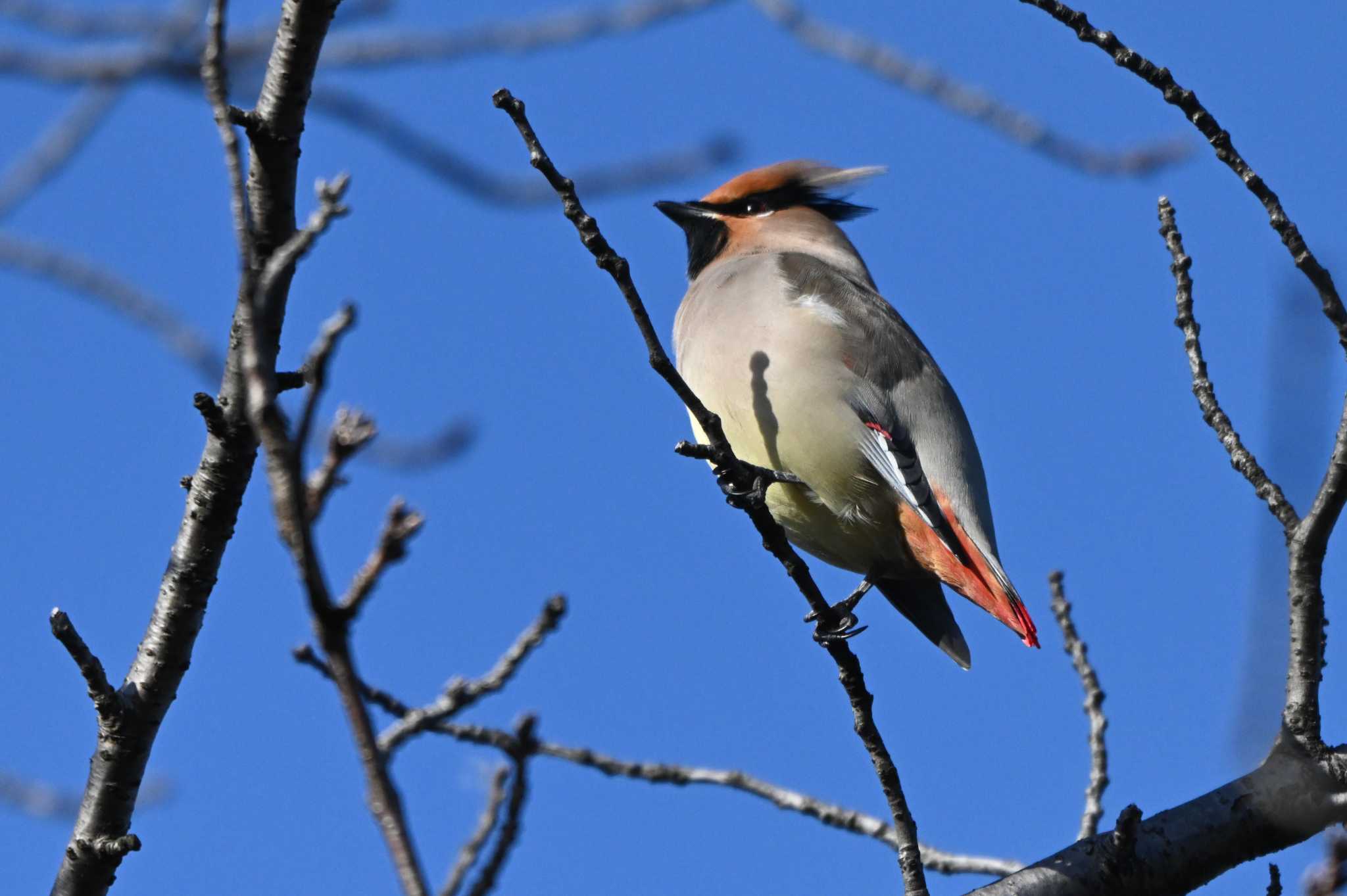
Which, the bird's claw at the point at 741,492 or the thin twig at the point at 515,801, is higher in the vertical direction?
the bird's claw at the point at 741,492

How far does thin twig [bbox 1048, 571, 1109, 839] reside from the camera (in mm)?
3188

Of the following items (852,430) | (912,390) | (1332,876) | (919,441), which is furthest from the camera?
(912,390)

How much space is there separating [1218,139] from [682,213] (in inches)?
112

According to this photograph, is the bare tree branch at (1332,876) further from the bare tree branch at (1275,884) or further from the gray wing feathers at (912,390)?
the gray wing feathers at (912,390)

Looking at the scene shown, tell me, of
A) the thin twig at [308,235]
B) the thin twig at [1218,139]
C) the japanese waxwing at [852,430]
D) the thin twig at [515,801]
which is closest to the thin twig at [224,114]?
the thin twig at [308,235]

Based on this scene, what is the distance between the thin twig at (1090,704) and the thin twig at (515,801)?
1593 mm

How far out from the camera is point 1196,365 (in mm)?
2801

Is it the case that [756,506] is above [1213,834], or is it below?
above

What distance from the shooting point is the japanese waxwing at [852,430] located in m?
3.79

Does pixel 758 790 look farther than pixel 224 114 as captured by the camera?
Yes

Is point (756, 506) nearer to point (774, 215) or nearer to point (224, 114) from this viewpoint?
point (224, 114)

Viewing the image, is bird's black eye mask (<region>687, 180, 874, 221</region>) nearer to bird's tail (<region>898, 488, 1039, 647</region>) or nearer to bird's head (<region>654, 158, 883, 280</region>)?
bird's head (<region>654, 158, 883, 280</region>)

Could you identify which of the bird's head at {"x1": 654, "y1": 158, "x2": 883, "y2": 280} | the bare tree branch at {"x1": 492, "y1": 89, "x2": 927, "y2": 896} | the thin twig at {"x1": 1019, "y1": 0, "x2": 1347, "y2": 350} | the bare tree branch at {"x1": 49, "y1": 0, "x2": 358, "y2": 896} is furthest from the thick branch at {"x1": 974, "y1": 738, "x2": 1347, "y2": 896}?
the bird's head at {"x1": 654, "y1": 158, "x2": 883, "y2": 280}

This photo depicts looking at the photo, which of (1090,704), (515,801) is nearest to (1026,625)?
(1090,704)
